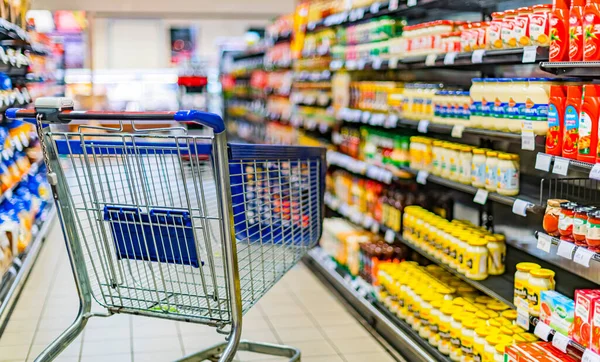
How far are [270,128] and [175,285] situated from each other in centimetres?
595

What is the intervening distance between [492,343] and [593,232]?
868 millimetres

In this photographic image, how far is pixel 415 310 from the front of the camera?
411cm

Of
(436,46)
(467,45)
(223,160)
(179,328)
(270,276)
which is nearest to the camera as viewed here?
(223,160)

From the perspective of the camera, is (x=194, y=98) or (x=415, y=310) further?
(x=194, y=98)

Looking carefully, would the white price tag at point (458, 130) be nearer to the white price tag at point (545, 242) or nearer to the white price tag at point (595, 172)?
the white price tag at point (545, 242)

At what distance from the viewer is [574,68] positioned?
2.82 m

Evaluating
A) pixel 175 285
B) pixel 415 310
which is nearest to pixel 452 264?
pixel 415 310

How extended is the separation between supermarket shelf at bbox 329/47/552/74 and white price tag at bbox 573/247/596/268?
836 millimetres

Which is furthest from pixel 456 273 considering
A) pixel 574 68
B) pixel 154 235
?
pixel 154 235

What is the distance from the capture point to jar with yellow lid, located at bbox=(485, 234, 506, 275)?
369cm

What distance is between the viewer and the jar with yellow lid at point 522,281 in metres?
3.13

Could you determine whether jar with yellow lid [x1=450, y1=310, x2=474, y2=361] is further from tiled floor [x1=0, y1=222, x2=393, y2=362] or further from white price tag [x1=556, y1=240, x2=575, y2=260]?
Answer: white price tag [x1=556, y1=240, x2=575, y2=260]

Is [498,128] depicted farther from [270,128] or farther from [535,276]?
[270,128]

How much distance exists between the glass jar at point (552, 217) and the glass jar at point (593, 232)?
22cm
